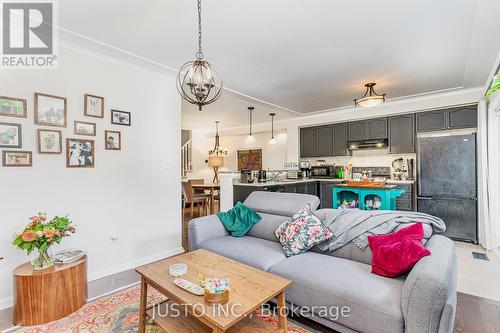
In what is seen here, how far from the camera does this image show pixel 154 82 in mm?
3363

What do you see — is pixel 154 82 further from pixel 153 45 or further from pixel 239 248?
pixel 239 248

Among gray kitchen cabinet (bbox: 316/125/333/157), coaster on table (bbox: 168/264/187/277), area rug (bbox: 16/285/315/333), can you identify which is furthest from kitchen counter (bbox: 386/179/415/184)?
coaster on table (bbox: 168/264/187/277)

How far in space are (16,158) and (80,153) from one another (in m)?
0.51

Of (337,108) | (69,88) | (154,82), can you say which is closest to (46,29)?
(69,88)

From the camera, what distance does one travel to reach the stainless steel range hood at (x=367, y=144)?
507 cm

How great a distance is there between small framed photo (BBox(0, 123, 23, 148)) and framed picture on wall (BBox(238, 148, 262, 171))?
21.8ft

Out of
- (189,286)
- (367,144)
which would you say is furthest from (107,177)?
(367,144)

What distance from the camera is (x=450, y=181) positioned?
4008 millimetres

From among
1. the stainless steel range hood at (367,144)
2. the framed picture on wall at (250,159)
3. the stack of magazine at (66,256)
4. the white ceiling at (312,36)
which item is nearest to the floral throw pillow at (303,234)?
the white ceiling at (312,36)

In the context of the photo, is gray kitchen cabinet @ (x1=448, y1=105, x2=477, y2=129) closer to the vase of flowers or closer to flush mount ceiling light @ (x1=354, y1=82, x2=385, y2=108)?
flush mount ceiling light @ (x1=354, y1=82, x2=385, y2=108)

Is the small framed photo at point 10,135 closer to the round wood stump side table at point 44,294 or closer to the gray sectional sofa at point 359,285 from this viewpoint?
the round wood stump side table at point 44,294

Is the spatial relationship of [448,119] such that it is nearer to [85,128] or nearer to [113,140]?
[113,140]

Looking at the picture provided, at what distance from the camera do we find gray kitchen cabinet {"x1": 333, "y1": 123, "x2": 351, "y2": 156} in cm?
559

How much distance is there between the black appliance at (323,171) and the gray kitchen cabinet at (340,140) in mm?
357
